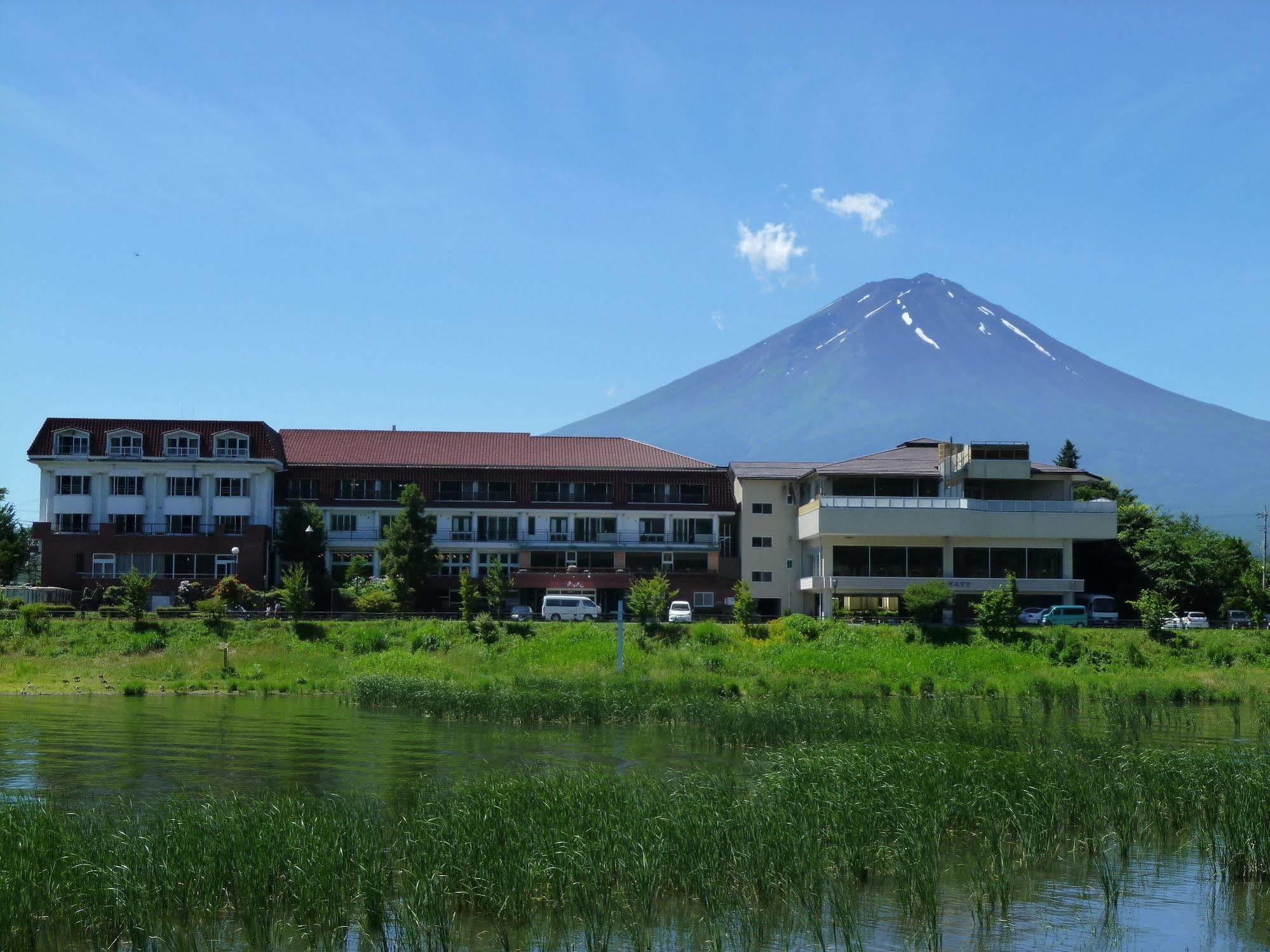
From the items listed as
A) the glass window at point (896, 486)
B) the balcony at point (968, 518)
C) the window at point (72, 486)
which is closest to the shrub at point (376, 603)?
the window at point (72, 486)

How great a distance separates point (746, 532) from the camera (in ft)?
226

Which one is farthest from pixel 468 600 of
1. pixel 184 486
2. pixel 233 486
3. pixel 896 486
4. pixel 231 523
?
pixel 896 486

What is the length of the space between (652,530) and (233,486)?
922 inches

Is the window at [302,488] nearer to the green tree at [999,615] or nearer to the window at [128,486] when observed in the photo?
the window at [128,486]

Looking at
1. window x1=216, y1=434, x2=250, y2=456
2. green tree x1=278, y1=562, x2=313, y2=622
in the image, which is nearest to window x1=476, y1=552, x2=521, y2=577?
window x1=216, y1=434, x2=250, y2=456

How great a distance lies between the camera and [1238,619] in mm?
59062

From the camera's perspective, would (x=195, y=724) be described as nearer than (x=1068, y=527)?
Yes

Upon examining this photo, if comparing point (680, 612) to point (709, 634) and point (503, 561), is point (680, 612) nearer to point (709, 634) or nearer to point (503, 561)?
point (709, 634)

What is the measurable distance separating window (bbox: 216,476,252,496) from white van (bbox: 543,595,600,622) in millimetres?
20279

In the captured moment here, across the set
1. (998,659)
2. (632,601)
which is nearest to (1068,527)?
(998,659)

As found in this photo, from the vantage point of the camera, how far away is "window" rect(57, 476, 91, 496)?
67875 millimetres

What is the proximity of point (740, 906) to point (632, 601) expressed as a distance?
38.6 meters

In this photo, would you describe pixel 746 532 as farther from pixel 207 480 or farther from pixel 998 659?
pixel 207 480

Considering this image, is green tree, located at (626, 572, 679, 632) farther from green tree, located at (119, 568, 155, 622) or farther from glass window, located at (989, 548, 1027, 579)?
green tree, located at (119, 568, 155, 622)
